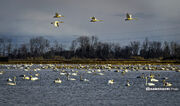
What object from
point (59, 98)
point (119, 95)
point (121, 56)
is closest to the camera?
point (59, 98)

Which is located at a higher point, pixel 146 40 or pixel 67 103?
pixel 146 40

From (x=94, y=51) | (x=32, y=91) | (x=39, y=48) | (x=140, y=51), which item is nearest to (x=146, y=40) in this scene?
(x=140, y=51)

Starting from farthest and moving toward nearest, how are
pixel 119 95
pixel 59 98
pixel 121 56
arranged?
pixel 121 56 < pixel 119 95 < pixel 59 98

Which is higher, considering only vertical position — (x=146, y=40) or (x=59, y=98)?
(x=146, y=40)

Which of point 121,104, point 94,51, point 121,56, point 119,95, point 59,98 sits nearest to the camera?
point 121,104

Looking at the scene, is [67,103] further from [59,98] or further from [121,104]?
[121,104]

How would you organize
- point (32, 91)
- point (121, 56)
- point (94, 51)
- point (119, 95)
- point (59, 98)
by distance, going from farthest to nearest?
1. point (121, 56)
2. point (94, 51)
3. point (32, 91)
4. point (119, 95)
5. point (59, 98)

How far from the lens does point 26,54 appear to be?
11981 cm

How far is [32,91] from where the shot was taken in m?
20.1

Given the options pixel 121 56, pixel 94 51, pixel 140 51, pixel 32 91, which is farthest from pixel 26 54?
pixel 32 91

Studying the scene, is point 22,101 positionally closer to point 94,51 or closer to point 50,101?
point 50,101

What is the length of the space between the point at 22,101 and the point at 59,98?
2.09 meters

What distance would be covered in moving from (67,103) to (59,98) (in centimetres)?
171

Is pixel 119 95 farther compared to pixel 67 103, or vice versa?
pixel 119 95
